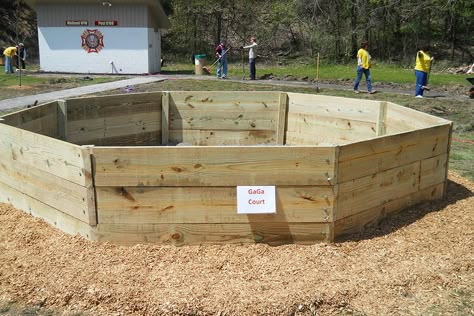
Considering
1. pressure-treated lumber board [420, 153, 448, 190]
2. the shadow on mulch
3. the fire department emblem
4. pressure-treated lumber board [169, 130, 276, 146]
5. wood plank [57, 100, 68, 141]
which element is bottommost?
the shadow on mulch

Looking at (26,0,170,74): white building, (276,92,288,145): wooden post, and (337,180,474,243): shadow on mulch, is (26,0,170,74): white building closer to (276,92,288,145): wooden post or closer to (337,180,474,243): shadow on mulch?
(276,92,288,145): wooden post

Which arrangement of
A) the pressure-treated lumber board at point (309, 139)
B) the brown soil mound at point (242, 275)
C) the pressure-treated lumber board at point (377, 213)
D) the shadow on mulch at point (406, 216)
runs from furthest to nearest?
the pressure-treated lumber board at point (309, 139) < the shadow on mulch at point (406, 216) < the pressure-treated lumber board at point (377, 213) < the brown soil mound at point (242, 275)

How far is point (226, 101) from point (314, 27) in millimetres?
29722

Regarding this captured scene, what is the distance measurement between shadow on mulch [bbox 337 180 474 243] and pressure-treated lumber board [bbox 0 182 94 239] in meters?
2.31

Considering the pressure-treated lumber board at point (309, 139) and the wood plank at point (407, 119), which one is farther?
the pressure-treated lumber board at point (309, 139)

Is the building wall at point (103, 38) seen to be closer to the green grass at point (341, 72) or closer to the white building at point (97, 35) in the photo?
the white building at point (97, 35)

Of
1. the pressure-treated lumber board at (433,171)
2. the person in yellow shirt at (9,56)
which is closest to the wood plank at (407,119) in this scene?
the pressure-treated lumber board at (433,171)

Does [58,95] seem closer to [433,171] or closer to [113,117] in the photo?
[113,117]

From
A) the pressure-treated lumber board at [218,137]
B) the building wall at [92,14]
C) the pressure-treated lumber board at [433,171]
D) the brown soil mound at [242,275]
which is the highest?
the building wall at [92,14]

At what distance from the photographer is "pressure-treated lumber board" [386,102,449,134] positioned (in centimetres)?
646

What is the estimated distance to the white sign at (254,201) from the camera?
4582 millimetres

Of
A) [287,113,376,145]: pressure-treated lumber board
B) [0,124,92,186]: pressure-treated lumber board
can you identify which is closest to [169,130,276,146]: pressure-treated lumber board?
[287,113,376,145]: pressure-treated lumber board

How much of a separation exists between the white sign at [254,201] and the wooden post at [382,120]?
12.0ft

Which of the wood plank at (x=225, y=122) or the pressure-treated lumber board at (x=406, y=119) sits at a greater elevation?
the pressure-treated lumber board at (x=406, y=119)
